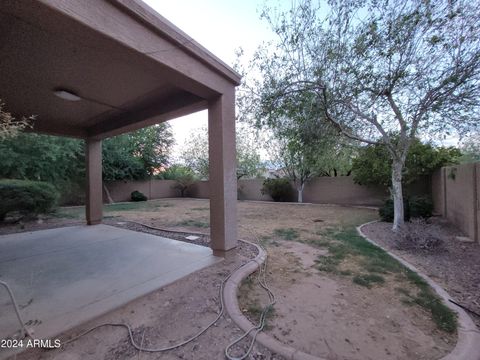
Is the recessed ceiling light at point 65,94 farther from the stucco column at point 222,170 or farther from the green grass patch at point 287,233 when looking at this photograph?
the green grass patch at point 287,233

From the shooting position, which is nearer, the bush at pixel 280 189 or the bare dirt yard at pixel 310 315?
the bare dirt yard at pixel 310 315

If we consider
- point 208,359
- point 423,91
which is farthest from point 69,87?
point 423,91

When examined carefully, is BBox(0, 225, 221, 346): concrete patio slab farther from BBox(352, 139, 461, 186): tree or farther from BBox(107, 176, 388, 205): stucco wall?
BBox(107, 176, 388, 205): stucco wall

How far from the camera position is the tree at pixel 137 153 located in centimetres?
1347

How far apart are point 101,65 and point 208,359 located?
3461 mm

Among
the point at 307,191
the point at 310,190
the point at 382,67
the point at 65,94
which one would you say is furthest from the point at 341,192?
the point at 65,94

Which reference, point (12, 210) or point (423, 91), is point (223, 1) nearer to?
point (423, 91)

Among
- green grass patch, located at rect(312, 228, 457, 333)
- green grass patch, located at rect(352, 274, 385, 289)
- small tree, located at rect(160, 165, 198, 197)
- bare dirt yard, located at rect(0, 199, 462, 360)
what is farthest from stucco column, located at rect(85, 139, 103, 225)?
small tree, located at rect(160, 165, 198, 197)

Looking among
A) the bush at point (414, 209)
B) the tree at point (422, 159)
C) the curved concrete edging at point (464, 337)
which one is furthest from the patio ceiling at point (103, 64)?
the bush at point (414, 209)

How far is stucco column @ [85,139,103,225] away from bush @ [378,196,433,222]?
325 inches

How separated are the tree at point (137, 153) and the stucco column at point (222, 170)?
38.9 ft

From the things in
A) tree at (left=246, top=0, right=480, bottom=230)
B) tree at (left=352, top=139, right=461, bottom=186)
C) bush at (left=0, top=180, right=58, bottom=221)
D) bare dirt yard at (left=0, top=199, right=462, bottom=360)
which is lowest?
bare dirt yard at (left=0, top=199, right=462, bottom=360)

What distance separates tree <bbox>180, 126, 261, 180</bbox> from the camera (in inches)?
645

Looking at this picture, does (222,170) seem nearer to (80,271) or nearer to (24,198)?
(80,271)
